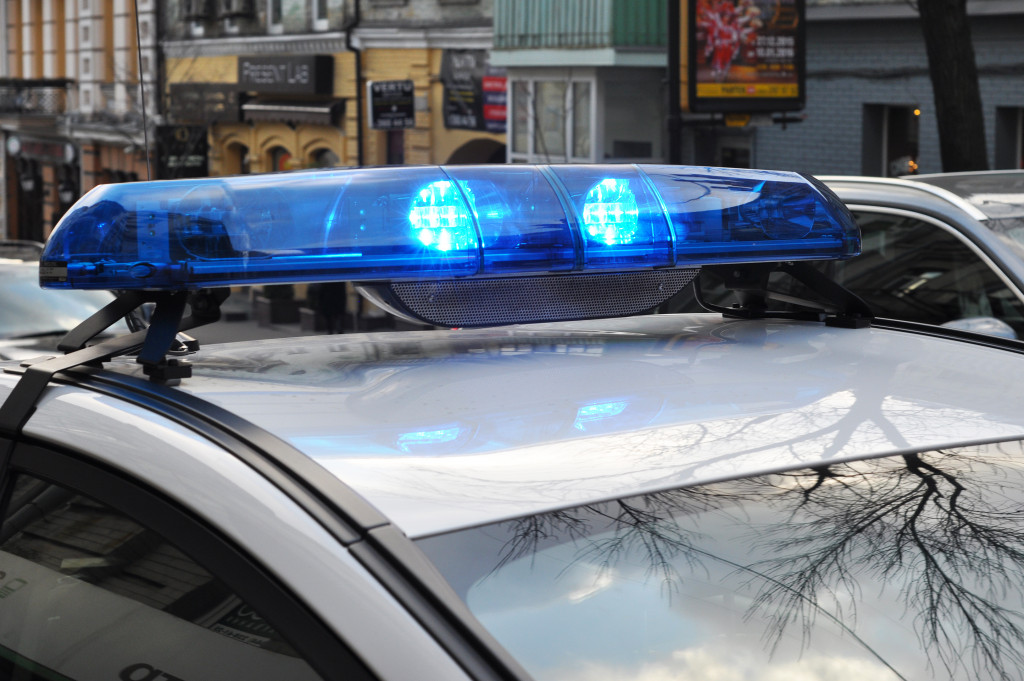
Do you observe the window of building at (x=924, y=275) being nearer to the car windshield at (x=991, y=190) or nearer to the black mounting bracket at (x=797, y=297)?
the car windshield at (x=991, y=190)

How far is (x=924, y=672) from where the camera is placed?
4.55ft

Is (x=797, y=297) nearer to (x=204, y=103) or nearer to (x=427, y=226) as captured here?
(x=427, y=226)

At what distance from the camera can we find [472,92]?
897 inches

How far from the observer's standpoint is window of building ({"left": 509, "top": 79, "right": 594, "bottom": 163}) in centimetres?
1969

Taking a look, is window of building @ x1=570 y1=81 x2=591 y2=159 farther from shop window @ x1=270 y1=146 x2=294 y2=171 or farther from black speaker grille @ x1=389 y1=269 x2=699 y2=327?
black speaker grille @ x1=389 y1=269 x2=699 y2=327

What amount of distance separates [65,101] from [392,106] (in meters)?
21.5

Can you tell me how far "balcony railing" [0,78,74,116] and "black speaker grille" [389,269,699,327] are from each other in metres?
38.8

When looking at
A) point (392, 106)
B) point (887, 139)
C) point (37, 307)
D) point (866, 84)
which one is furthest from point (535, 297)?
point (392, 106)

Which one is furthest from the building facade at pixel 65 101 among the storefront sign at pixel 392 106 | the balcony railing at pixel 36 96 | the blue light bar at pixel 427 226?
the blue light bar at pixel 427 226

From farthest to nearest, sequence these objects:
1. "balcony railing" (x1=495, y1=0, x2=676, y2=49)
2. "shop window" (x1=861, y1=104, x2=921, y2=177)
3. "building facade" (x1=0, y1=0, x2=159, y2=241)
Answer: "building facade" (x1=0, y1=0, x2=159, y2=241)
"balcony railing" (x1=495, y1=0, x2=676, y2=49)
"shop window" (x1=861, y1=104, x2=921, y2=177)

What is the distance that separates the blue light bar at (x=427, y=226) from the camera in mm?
1756

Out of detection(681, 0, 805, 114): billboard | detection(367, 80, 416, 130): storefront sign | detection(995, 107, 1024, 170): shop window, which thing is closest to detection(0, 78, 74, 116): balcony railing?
detection(367, 80, 416, 130): storefront sign

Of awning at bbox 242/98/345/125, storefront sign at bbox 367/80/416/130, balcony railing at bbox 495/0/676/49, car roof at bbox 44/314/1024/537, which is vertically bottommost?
car roof at bbox 44/314/1024/537

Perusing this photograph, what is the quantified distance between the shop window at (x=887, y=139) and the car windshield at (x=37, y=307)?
1110cm
